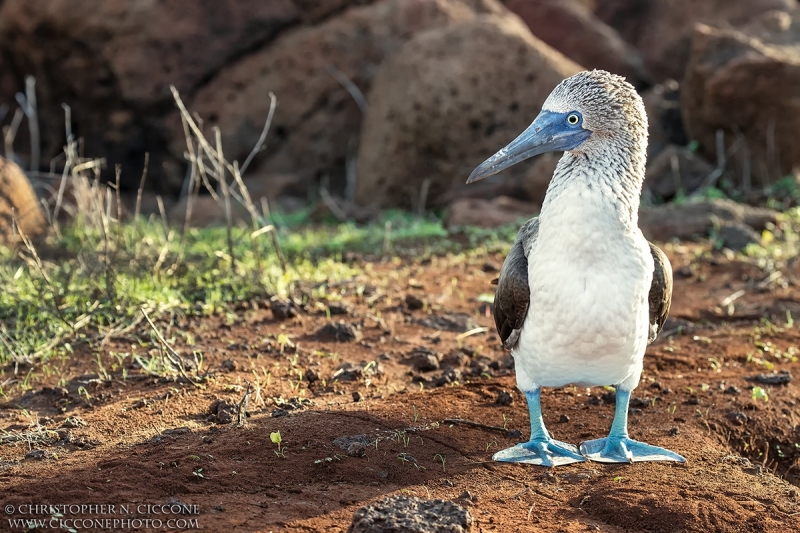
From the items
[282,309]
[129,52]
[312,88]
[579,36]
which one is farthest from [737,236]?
[129,52]

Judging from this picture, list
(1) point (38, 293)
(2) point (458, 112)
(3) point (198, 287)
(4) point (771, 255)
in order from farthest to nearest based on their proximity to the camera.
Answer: (2) point (458, 112), (4) point (771, 255), (3) point (198, 287), (1) point (38, 293)

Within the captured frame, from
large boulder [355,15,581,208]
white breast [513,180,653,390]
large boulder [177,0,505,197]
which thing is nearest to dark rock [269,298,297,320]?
white breast [513,180,653,390]

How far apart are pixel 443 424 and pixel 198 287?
2.34 m

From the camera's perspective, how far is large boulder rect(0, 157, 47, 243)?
25.6 ft

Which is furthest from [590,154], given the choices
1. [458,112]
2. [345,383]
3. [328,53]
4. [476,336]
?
[328,53]

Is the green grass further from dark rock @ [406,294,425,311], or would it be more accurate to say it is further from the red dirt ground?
dark rock @ [406,294,425,311]

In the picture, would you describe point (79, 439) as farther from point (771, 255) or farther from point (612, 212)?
point (771, 255)

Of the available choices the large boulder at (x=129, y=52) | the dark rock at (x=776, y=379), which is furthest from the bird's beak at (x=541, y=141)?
the large boulder at (x=129, y=52)

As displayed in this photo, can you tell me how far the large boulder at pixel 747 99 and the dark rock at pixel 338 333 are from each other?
19.1ft

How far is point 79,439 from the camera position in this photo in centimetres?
390

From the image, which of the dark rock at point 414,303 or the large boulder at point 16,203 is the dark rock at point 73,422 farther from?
the large boulder at point 16,203

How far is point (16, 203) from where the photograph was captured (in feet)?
26.1

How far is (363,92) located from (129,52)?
2.75m

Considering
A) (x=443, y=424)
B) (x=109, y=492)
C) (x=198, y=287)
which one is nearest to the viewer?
(x=109, y=492)
